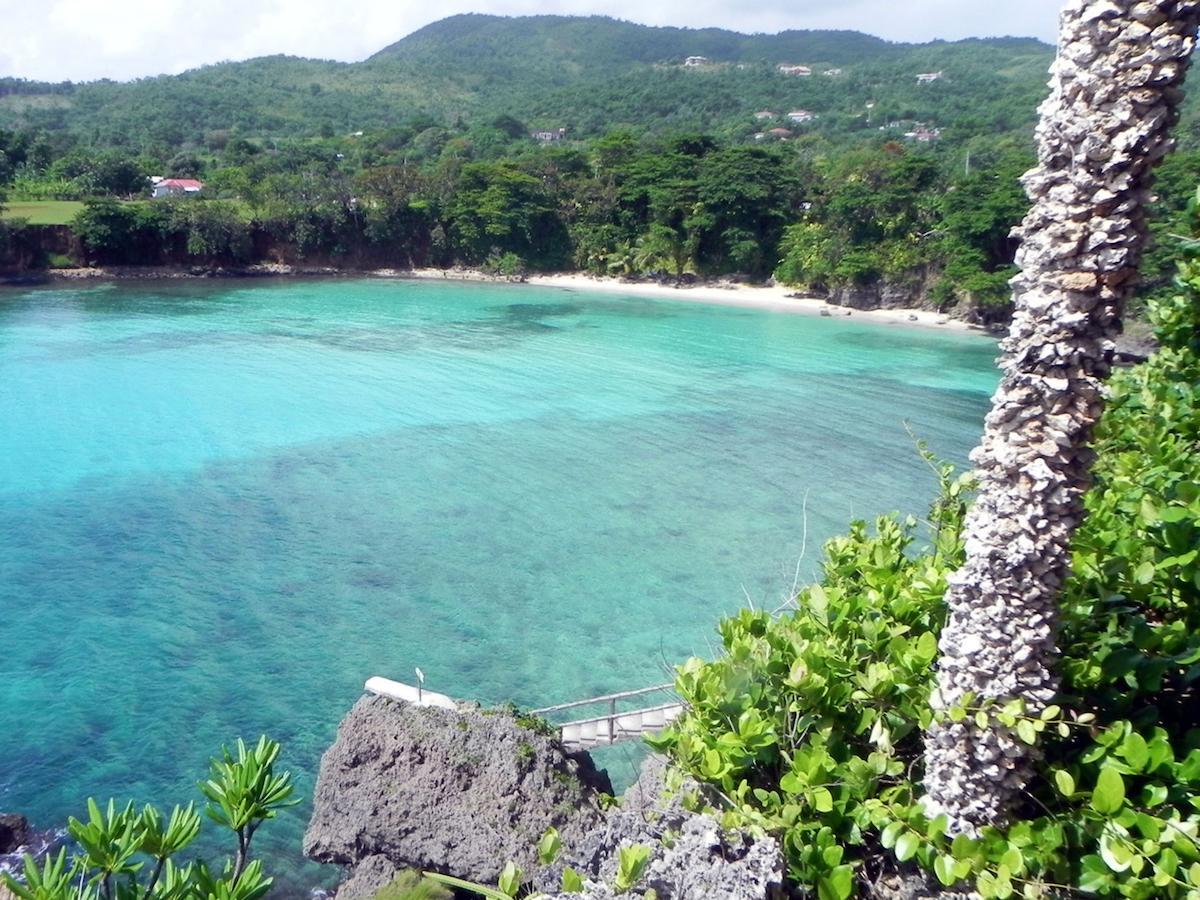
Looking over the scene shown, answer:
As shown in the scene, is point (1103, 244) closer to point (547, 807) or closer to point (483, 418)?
point (547, 807)

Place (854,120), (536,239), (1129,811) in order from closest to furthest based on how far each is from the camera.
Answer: (1129,811), (536,239), (854,120)

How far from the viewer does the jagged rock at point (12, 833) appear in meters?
7.42

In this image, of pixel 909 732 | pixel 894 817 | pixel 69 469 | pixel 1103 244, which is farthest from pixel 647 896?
pixel 69 469

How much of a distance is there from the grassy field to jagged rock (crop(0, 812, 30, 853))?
39.3 m

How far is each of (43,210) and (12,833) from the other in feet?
143

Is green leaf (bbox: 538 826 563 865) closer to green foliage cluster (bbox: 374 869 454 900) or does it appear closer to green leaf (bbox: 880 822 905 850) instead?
green leaf (bbox: 880 822 905 850)

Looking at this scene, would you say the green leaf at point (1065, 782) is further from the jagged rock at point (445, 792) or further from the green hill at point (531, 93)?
the green hill at point (531, 93)

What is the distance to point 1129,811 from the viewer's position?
329cm

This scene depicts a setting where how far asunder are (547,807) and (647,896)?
2.93m

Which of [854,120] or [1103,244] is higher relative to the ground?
[854,120]

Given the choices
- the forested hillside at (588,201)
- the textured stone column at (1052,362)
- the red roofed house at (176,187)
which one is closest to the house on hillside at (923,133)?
the forested hillside at (588,201)

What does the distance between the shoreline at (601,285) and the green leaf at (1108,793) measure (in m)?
31.0

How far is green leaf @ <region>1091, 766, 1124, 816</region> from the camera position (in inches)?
129

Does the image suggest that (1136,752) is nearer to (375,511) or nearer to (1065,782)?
(1065,782)
